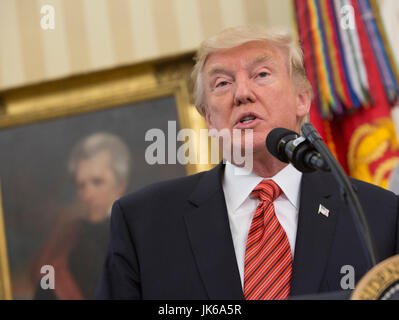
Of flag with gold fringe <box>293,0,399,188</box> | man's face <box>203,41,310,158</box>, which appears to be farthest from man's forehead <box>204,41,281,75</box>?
flag with gold fringe <box>293,0,399,188</box>

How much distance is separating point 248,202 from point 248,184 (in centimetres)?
6

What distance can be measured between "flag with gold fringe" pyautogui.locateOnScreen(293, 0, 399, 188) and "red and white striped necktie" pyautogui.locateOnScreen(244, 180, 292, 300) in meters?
1.27

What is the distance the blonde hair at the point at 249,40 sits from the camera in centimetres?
172

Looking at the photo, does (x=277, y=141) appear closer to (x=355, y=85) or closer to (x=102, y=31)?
(x=355, y=85)

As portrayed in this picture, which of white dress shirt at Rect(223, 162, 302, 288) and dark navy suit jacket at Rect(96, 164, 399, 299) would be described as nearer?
dark navy suit jacket at Rect(96, 164, 399, 299)

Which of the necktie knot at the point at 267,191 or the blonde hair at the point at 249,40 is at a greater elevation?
the blonde hair at the point at 249,40

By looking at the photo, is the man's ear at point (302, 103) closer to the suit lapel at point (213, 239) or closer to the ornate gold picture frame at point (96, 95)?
the suit lapel at point (213, 239)

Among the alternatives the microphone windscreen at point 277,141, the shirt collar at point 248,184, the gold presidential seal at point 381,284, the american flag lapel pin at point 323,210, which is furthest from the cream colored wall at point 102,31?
the gold presidential seal at point 381,284

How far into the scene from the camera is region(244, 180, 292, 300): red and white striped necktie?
134 cm

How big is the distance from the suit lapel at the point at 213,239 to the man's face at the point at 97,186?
72.0 inches

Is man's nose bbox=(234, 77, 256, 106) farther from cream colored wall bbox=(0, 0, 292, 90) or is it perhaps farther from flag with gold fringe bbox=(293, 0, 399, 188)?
cream colored wall bbox=(0, 0, 292, 90)

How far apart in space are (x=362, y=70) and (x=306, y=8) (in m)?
0.48

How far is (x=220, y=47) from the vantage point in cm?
175
